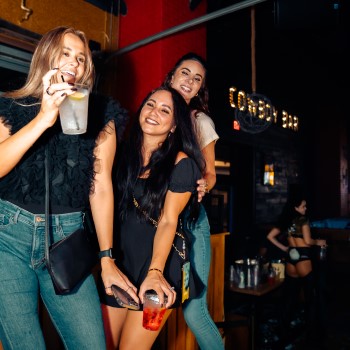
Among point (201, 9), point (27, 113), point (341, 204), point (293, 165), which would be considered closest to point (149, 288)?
point (27, 113)

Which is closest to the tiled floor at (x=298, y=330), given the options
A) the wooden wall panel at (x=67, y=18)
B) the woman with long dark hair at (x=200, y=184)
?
the woman with long dark hair at (x=200, y=184)

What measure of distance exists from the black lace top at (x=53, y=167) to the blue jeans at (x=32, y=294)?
4 centimetres

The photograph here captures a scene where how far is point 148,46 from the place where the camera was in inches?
121

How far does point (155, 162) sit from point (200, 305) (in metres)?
0.81

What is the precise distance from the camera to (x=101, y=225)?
1.39 metres

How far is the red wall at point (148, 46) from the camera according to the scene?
10.00 feet

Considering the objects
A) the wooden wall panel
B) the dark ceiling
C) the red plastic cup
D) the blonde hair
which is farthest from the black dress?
the dark ceiling

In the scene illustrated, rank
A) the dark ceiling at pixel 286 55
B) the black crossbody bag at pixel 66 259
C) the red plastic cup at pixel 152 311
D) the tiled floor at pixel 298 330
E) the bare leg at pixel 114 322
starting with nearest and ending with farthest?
the black crossbody bag at pixel 66 259 < the red plastic cup at pixel 152 311 < the bare leg at pixel 114 322 < the dark ceiling at pixel 286 55 < the tiled floor at pixel 298 330

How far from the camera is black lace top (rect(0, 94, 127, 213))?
1.20m

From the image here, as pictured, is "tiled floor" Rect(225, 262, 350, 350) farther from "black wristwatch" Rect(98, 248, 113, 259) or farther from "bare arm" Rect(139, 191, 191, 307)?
"black wristwatch" Rect(98, 248, 113, 259)

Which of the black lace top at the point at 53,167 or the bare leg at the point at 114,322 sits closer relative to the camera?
the black lace top at the point at 53,167

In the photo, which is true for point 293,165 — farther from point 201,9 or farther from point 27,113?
point 27,113

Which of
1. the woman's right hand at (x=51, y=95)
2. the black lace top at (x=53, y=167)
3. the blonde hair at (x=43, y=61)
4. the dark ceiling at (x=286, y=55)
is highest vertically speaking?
the dark ceiling at (x=286, y=55)

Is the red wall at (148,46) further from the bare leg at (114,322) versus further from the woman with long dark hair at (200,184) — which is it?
the bare leg at (114,322)
